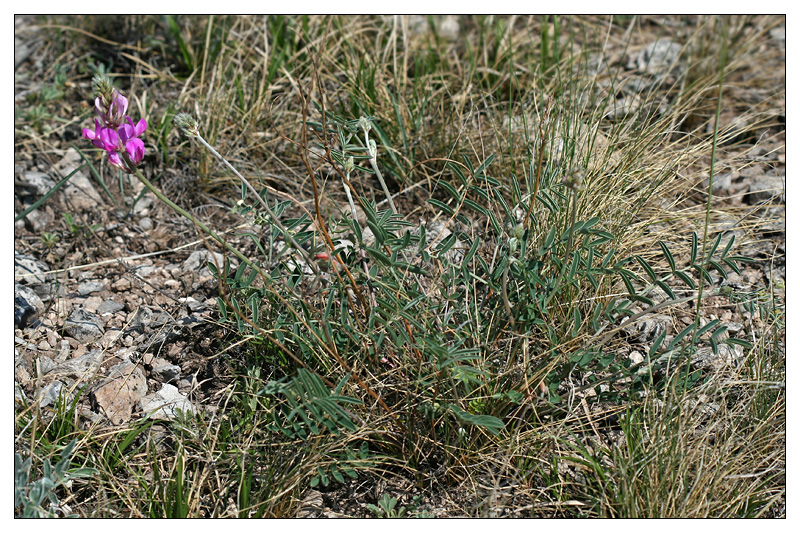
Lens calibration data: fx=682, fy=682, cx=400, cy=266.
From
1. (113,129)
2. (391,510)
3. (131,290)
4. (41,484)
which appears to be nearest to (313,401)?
(391,510)

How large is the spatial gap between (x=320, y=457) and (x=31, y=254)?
1497 mm

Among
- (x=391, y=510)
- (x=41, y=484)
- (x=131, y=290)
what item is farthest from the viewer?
(x=131, y=290)

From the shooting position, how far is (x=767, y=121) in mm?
2967

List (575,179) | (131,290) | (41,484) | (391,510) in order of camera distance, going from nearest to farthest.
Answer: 1. (575,179)
2. (41,484)
3. (391,510)
4. (131,290)

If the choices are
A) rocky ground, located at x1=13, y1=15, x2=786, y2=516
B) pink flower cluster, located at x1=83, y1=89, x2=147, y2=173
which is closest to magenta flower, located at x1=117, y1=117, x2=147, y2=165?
pink flower cluster, located at x1=83, y1=89, x2=147, y2=173

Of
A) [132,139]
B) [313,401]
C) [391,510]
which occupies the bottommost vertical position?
[391,510]

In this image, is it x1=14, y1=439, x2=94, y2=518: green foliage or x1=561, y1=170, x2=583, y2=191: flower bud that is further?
x1=14, y1=439, x2=94, y2=518: green foliage

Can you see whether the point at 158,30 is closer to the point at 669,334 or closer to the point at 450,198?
the point at 450,198

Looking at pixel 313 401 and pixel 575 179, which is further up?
pixel 575 179

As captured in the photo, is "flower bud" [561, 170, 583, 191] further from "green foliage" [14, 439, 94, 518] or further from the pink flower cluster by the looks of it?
"green foliage" [14, 439, 94, 518]

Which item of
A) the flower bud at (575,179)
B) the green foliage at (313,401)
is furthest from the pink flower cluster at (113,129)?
the flower bud at (575,179)

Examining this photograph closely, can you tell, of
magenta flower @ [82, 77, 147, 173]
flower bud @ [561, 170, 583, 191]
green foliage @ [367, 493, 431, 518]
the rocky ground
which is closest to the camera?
flower bud @ [561, 170, 583, 191]

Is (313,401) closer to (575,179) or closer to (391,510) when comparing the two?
(391,510)

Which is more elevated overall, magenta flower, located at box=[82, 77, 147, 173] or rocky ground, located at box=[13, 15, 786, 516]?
magenta flower, located at box=[82, 77, 147, 173]
